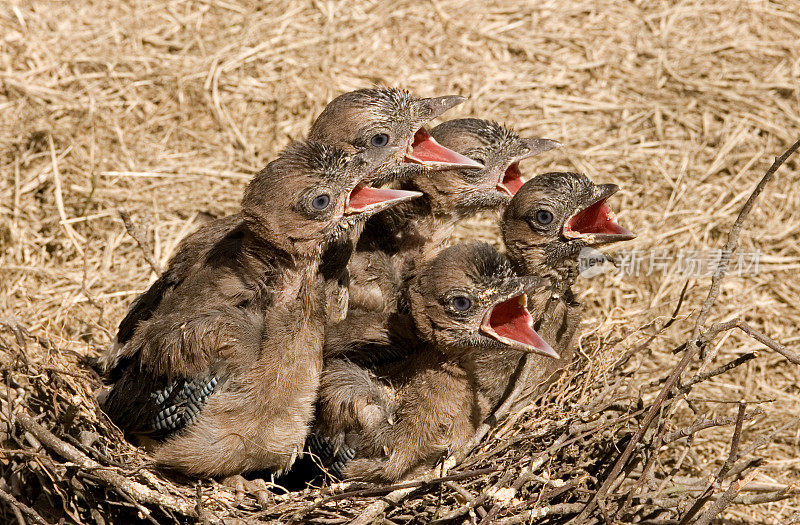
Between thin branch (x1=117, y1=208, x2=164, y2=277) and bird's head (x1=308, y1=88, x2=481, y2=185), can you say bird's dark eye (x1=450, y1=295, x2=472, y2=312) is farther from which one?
thin branch (x1=117, y1=208, x2=164, y2=277)

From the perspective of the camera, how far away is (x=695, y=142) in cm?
645

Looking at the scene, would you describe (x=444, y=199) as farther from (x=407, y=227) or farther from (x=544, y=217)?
(x=544, y=217)

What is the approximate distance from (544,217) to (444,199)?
2.02 ft

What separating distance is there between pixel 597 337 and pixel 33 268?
3.35 m

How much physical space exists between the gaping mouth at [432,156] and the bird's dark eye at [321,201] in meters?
0.64

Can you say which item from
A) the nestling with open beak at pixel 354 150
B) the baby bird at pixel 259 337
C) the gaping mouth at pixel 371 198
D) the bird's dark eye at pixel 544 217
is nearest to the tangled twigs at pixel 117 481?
the baby bird at pixel 259 337

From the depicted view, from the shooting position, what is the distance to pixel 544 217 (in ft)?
14.0

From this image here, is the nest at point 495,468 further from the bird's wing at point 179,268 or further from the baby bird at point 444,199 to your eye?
the baby bird at point 444,199

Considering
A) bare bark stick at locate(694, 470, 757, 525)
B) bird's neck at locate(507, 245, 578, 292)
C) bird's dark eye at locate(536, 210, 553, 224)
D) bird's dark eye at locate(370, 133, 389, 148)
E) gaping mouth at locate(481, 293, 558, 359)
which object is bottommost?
bare bark stick at locate(694, 470, 757, 525)

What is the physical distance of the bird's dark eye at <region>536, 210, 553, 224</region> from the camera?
4.24 m

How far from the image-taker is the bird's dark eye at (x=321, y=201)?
384 cm

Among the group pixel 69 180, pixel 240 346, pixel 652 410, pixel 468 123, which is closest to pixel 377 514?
pixel 240 346

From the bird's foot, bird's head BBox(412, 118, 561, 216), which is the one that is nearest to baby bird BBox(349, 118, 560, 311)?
bird's head BBox(412, 118, 561, 216)

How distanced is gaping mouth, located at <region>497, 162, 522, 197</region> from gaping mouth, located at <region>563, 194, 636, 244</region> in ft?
1.57
